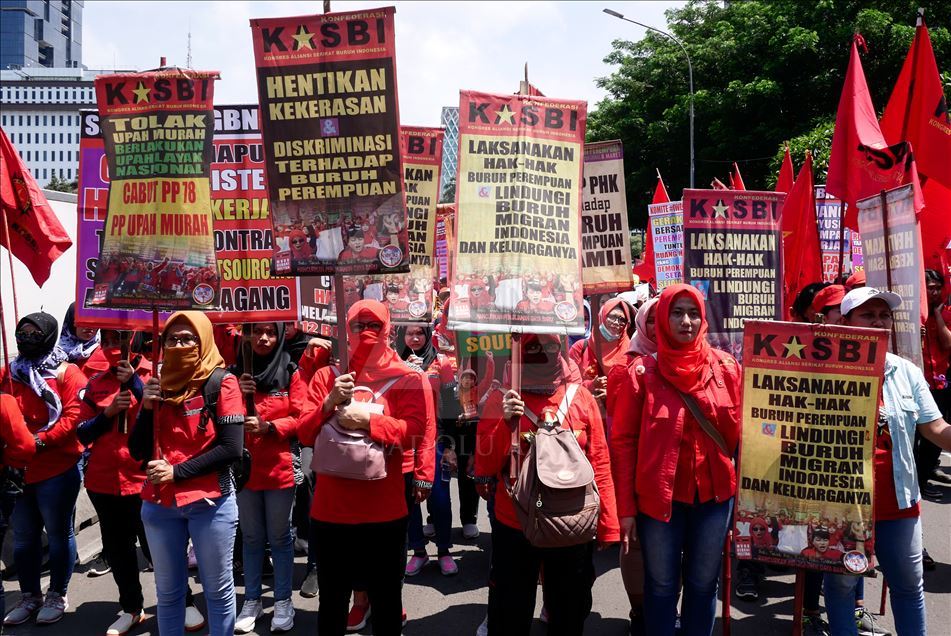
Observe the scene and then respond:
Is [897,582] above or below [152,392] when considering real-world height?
below

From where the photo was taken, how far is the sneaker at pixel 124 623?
4816 millimetres

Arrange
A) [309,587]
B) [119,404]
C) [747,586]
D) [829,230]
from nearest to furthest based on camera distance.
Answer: [119,404], [747,586], [309,587], [829,230]

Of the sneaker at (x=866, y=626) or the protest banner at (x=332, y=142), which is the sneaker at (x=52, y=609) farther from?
the sneaker at (x=866, y=626)

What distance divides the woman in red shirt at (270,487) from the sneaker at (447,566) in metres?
1.31

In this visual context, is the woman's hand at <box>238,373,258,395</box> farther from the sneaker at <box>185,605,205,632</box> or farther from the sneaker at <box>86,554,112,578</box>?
the sneaker at <box>86,554,112,578</box>

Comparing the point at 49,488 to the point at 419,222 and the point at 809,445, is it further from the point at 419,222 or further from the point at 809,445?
the point at 809,445

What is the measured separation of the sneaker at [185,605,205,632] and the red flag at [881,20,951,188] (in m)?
5.88

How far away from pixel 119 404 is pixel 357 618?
2011 millimetres

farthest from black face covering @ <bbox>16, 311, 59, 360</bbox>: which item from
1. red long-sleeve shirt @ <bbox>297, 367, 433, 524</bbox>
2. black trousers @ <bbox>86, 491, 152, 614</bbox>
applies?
red long-sleeve shirt @ <bbox>297, 367, 433, 524</bbox>

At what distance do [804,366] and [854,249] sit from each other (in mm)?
5818

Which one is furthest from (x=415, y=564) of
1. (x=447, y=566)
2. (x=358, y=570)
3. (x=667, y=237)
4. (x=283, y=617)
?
(x=667, y=237)

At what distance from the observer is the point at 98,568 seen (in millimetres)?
5984

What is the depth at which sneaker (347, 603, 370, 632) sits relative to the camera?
4998 mm

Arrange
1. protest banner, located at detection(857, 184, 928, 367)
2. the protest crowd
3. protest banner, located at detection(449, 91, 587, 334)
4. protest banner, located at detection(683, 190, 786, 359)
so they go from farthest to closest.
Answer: protest banner, located at detection(683, 190, 786, 359) < protest banner, located at detection(857, 184, 928, 367) < protest banner, located at detection(449, 91, 587, 334) < the protest crowd
